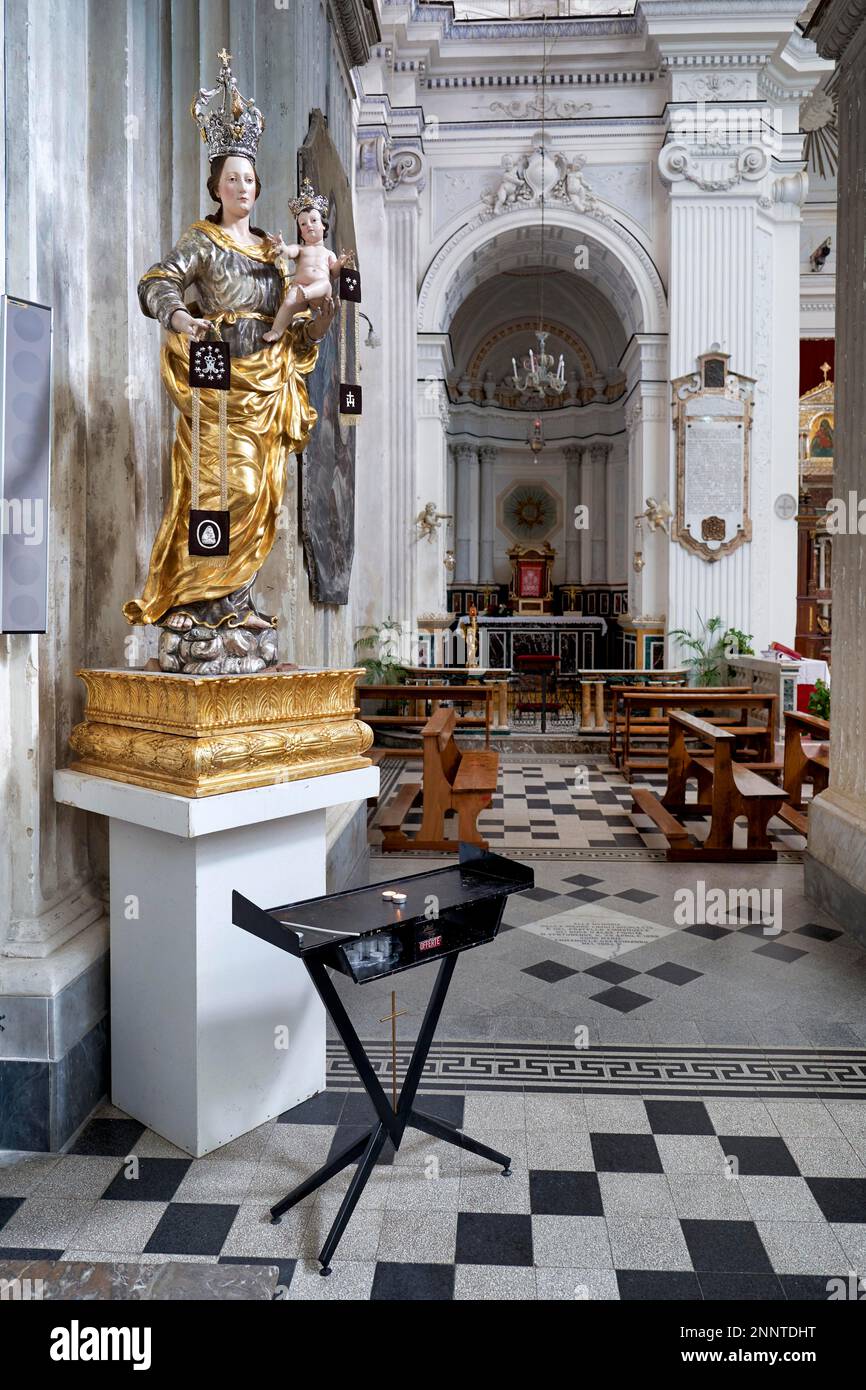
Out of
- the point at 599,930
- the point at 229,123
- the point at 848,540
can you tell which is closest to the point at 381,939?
the point at 229,123

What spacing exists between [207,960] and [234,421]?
5.31 ft

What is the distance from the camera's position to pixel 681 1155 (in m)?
2.79

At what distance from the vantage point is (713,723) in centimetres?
928

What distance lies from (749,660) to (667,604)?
6.97 ft

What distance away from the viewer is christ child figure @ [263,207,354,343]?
9.32ft

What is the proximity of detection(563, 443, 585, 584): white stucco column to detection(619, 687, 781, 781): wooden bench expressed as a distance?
9.32 metres

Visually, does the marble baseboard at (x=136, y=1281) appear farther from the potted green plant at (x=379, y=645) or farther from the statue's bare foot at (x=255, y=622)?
the potted green plant at (x=379, y=645)

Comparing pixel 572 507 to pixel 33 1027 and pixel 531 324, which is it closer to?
pixel 531 324

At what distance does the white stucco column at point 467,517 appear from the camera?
61.6 ft

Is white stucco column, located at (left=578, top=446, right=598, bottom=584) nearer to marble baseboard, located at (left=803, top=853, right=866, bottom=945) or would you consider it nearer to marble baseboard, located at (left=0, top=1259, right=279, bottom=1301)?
marble baseboard, located at (left=803, top=853, right=866, bottom=945)

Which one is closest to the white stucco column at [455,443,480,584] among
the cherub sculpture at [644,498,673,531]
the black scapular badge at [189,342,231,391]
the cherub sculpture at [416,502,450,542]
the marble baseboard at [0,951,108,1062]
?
the cherub sculpture at [416,502,450,542]

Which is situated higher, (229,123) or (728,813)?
(229,123)

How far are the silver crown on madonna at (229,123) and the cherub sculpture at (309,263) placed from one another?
0.76 feet

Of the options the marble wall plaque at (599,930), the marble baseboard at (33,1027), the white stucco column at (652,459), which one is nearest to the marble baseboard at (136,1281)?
the marble baseboard at (33,1027)
